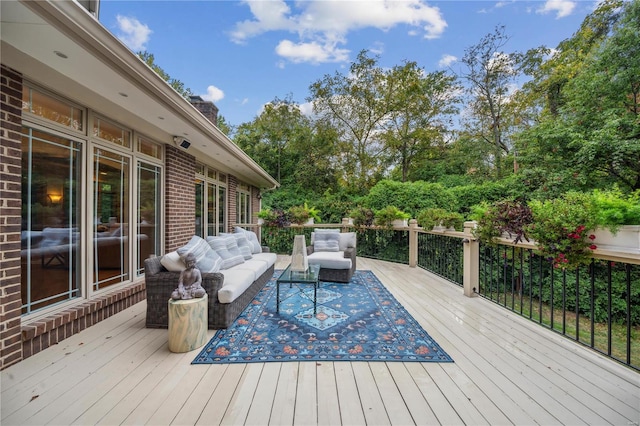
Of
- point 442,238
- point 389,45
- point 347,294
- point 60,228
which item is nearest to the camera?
point 60,228

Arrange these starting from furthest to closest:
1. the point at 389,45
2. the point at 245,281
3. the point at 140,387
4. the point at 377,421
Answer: the point at 389,45
the point at 245,281
the point at 140,387
the point at 377,421

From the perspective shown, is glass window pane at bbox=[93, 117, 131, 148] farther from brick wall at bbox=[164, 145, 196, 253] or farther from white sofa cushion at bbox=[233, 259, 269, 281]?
white sofa cushion at bbox=[233, 259, 269, 281]

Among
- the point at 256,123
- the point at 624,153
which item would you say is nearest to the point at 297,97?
the point at 256,123

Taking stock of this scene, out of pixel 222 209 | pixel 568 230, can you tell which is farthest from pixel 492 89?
pixel 222 209

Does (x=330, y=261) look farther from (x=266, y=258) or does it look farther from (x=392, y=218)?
(x=392, y=218)

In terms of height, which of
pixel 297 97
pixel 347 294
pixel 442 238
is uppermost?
pixel 297 97

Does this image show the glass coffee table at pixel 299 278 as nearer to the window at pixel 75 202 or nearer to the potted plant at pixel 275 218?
the window at pixel 75 202

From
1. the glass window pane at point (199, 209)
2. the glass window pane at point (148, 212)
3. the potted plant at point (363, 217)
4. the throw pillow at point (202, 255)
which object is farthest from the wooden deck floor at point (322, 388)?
the potted plant at point (363, 217)

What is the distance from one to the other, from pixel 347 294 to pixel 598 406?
2.87 metres

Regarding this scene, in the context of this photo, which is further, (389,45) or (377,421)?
(389,45)

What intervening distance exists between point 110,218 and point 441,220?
5199mm

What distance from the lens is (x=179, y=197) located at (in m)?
4.96

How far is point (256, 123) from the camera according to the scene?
14867 mm

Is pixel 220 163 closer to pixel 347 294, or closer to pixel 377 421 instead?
pixel 347 294
